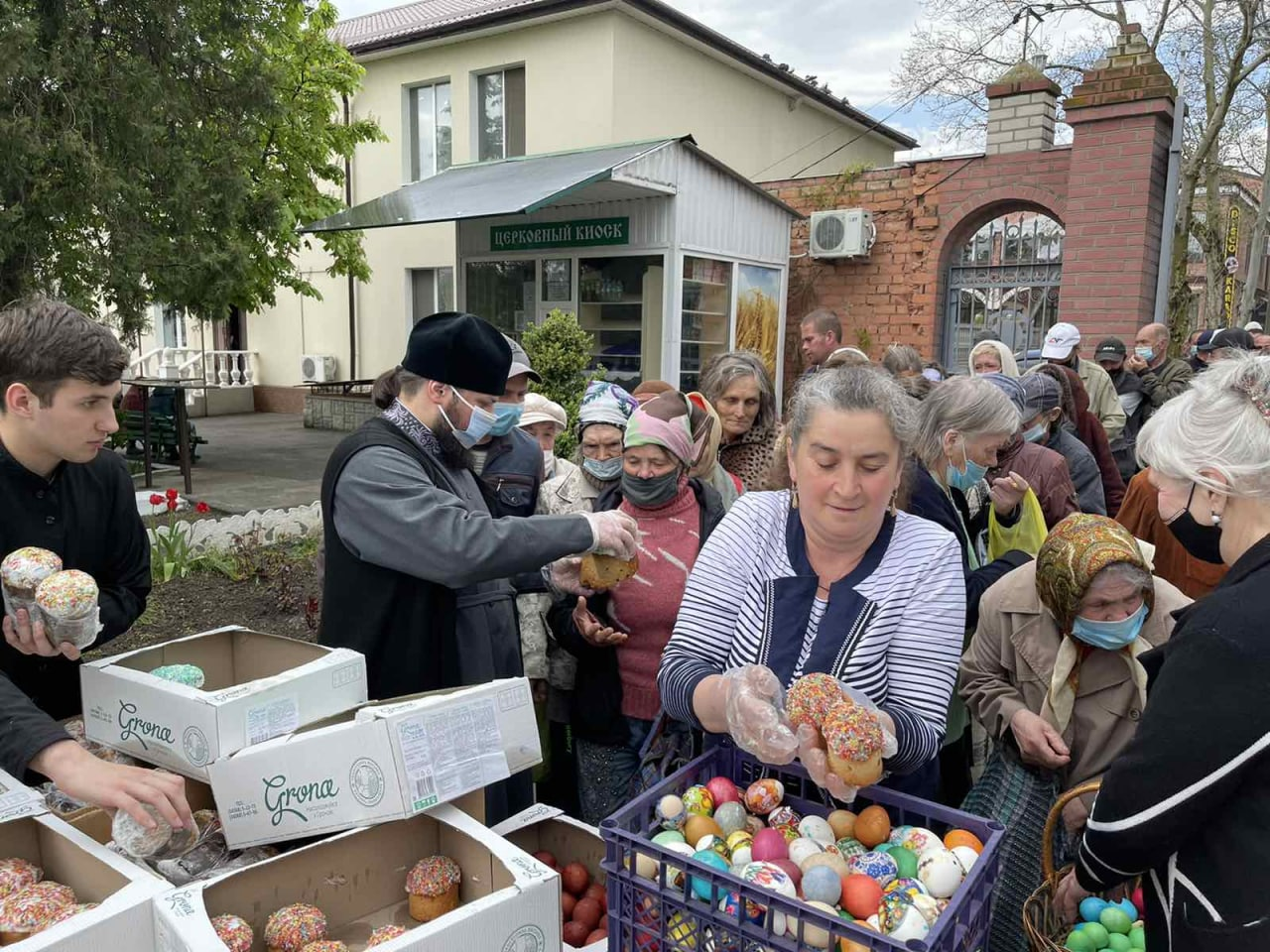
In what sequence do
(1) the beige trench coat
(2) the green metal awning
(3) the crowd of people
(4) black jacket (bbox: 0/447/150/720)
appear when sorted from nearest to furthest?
1. (3) the crowd of people
2. (4) black jacket (bbox: 0/447/150/720)
3. (1) the beige trench coat
4. (2) the green metal awning

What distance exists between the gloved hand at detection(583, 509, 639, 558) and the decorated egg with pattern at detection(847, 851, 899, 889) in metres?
0.96

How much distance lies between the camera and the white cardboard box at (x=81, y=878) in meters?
1.26

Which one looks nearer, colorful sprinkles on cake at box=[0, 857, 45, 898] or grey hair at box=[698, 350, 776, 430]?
colorful sprinkles on cake at box=[0, 857, 45, 898]

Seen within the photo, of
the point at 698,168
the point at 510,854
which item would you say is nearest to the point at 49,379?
the point at 510,854

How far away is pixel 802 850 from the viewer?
5.05 feet

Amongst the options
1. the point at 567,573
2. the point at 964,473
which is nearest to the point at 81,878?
the point at 567,573

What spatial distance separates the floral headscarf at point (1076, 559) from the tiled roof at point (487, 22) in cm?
1191

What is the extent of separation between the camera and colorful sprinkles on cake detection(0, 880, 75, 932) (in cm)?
135

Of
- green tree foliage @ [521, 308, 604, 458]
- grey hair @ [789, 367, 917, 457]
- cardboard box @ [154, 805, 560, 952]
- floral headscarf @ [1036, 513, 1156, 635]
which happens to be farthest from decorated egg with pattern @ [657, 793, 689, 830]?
green tree foliage @ [521, 308, 604, 458]

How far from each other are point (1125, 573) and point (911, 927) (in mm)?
1277

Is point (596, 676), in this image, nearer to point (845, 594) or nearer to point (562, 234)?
point (845, 594)

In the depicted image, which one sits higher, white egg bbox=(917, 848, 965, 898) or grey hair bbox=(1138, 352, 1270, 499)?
grey hair bbox=(1138, 352, 1270, 499)

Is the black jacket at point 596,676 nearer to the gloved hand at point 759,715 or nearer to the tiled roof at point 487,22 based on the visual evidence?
the gloved hand at point 759,715

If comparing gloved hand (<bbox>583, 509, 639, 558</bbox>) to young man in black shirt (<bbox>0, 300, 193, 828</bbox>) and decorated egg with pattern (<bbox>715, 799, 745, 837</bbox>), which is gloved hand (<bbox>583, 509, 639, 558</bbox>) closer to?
decorated egg with pattern (<bbox>715, 799, 745, 837</bbox>)
